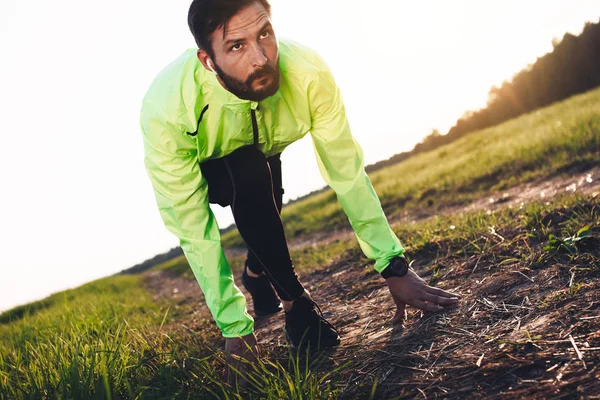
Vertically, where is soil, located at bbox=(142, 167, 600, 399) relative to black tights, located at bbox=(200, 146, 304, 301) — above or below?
below

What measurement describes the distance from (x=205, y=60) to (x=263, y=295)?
162cm

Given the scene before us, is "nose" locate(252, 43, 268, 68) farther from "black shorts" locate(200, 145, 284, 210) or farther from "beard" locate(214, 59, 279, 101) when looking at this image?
"black shorts" locate(200, 145, 284, 210)

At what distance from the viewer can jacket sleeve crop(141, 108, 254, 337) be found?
1.95m

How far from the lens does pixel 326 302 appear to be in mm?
2861

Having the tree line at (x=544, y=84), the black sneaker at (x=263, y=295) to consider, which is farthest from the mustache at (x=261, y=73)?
the tree line at (x=544, y=84)

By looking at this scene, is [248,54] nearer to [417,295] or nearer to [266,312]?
[417,295]

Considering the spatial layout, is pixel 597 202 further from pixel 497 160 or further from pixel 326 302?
pixel 497 160

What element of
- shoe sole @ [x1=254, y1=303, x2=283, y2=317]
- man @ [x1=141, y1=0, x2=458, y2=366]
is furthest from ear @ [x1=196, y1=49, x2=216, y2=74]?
shoe sole @ [x1=254, y1=303, x2=283, y2=317]

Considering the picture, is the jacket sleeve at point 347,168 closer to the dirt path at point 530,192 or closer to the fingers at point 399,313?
the fingers at point 399,313

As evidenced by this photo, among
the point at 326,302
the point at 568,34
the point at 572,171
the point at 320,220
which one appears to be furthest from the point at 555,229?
the point at 568,34

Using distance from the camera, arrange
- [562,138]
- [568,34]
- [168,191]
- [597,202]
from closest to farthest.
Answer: [168,191], [597,202], [562,138], [568,34]

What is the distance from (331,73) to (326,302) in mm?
1365

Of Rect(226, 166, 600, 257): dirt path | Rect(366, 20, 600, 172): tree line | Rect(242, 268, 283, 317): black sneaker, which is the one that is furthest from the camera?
Rect(366, 20, 600, 172): tree line

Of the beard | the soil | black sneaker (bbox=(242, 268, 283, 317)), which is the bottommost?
the soil
